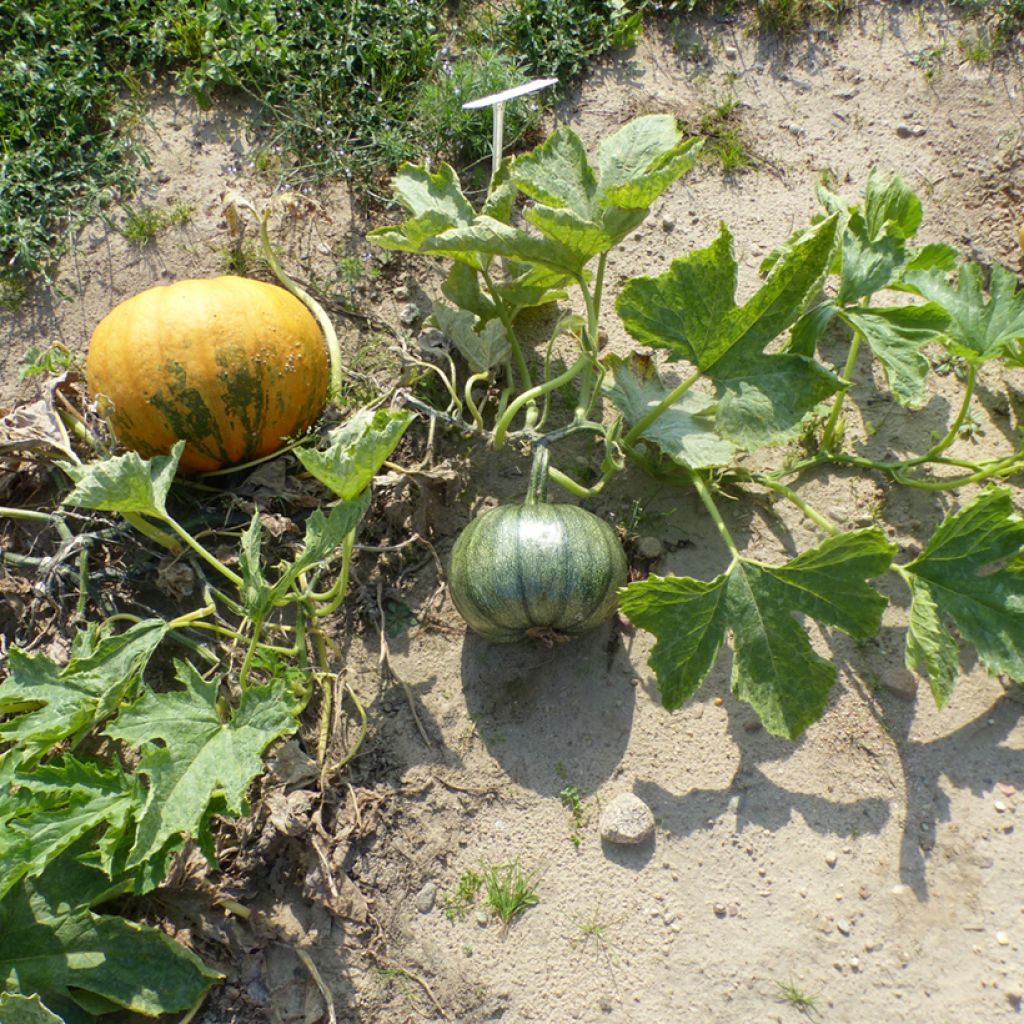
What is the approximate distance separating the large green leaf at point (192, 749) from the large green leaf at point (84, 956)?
0.29 meters

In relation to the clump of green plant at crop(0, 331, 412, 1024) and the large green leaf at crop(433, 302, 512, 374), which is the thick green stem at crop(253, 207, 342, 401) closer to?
the large green leaf at crop(433, 302, 512, 374)

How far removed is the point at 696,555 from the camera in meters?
3.06

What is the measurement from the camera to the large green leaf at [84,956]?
2363 mm

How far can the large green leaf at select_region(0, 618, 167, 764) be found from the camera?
2.40m

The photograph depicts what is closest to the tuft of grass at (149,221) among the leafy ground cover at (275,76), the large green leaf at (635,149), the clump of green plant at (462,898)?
the leafy ground cover at (275,76)

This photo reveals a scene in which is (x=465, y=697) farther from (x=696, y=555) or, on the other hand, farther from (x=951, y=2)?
(x=951, y=2)

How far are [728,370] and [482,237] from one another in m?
0.74

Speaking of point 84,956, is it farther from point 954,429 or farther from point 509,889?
point 954,429

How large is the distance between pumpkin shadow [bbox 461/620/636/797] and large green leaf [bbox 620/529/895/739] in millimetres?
331

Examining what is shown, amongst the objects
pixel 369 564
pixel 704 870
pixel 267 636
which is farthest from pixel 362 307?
pixel 704 870

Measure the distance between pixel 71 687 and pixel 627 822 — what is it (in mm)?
1481

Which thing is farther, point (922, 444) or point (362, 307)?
point (362, 307)

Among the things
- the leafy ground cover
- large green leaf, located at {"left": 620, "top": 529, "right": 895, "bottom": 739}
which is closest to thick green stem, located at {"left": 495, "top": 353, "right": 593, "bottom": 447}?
large green leaf, located at {"left": 620, "top": 529, "right": 895, "bottom": 739}

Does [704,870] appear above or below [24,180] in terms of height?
below
